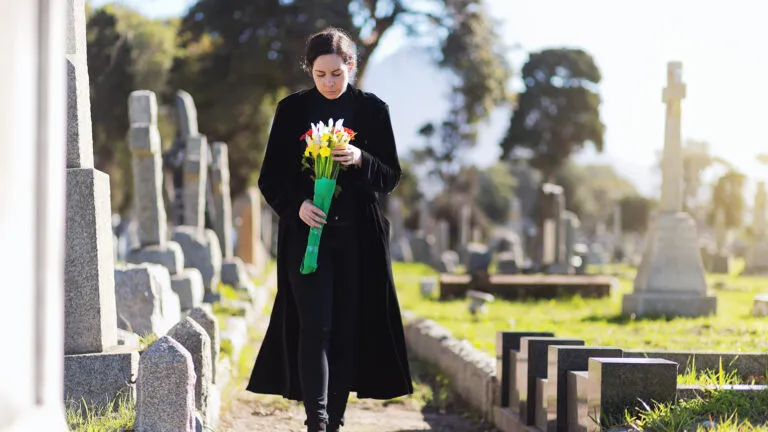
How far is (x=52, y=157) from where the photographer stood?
8.11ft

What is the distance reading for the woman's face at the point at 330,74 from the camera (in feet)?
15.2

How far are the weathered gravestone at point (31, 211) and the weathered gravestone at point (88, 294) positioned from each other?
2424 millimetres

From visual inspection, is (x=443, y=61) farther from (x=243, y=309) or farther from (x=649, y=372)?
(x=649, y=372)

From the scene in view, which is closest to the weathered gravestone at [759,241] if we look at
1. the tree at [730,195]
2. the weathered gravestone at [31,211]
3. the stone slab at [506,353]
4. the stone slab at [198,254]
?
the tree at [730,195]

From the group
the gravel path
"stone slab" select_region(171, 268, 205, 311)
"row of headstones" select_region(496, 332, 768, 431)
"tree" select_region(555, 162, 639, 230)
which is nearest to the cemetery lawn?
the gravel path

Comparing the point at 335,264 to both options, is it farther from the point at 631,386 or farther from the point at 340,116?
the point at 631,386

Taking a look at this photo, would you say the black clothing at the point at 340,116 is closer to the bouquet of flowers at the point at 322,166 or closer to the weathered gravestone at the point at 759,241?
the bouquet of flowers at the point at 322,166

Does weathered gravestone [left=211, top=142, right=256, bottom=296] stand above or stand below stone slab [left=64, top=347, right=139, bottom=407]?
above

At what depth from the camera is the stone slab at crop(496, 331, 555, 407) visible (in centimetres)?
634

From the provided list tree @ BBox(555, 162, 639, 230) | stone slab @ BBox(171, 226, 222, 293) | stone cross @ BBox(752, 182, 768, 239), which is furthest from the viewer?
tree @ BBox(555, 162, 639, 230)

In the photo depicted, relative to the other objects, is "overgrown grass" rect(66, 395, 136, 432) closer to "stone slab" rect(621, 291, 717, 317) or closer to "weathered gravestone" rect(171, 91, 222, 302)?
"weathered gravestone" rect(171, 91, 222, 302)

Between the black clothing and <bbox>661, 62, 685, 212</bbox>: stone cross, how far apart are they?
24.8ft

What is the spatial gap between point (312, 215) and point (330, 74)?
2.23 feet

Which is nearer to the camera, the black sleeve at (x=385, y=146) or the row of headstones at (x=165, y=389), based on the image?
the row of headstones at (x=165, y=389)
